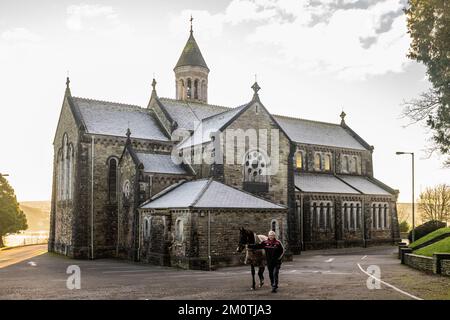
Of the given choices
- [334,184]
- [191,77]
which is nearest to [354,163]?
[334,184]

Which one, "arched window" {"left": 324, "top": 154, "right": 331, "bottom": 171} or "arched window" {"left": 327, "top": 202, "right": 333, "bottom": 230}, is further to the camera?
"arched window" {"left": 324, "top": 154, "right": 331, "bottom": 171}

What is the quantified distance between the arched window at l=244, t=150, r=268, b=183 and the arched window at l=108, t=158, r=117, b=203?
1132cm

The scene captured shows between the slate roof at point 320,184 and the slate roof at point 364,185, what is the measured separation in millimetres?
1804

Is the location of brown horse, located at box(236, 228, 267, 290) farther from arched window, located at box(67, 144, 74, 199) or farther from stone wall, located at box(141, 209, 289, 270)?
arched window, located at box(67, 144, 74, 199)

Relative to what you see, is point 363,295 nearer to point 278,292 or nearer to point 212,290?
point 278,292

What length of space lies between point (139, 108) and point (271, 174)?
15.4 meters

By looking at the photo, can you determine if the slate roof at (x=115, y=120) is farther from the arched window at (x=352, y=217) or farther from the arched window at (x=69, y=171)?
the arched window at (x=352, y=217)

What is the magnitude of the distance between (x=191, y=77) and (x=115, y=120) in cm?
1455

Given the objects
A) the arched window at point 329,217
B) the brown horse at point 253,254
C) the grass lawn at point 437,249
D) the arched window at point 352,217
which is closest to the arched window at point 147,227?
the brown horse at point 253,254

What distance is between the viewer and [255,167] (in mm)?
35656

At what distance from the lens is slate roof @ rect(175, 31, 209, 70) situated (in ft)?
171

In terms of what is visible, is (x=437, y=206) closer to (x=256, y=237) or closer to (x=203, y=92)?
(x=203, y=92)

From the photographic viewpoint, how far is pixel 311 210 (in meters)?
44.5

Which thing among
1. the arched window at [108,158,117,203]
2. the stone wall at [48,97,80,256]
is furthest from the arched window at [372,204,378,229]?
the stone wall at [48,97,80,256]
